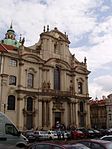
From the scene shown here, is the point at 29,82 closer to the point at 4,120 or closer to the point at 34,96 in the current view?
the point at 34,96

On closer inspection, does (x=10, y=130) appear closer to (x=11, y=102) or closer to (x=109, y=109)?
(x=11, y=102)

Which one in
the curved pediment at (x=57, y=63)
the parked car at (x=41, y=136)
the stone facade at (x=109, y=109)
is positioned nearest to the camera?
the parked car at (x=41, y=136)

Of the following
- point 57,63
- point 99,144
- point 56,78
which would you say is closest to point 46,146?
point 99,144

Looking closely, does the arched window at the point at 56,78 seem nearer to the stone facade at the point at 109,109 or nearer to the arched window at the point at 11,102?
the arched window at the point at 11,102

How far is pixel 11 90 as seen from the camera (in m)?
46.2

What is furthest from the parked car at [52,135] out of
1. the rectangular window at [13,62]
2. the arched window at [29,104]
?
the rectangular window at [13,62]

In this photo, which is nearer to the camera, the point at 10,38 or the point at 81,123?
the point at 81,123

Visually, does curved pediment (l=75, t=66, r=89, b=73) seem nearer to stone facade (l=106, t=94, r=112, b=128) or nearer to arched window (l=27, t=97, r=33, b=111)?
arched window (l=27, t=97, r=33, b=111)

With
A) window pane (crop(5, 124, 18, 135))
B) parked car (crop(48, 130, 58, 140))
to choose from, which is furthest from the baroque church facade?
window pane (crop(5, 124, 18, 135))

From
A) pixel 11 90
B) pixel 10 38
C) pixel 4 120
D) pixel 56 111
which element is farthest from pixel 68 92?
pixel 4 120

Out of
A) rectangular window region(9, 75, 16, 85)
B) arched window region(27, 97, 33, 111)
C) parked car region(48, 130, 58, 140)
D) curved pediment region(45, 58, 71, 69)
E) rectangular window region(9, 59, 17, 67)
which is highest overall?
curved pediment region(45, 58, 71, 69)

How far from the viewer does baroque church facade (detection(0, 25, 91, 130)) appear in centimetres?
4638

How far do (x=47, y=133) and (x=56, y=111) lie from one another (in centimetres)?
1693

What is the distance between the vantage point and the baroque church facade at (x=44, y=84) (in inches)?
1826
